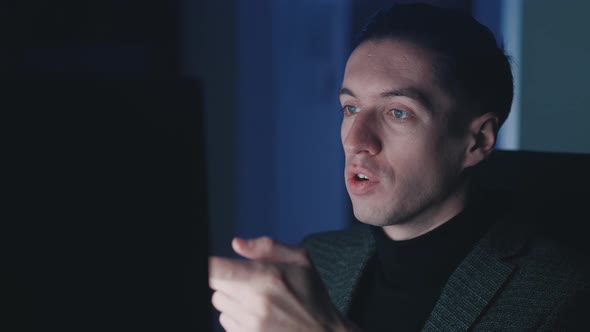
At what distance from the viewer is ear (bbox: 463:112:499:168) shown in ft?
4.30

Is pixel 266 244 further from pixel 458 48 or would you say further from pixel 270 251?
pixel 458 48

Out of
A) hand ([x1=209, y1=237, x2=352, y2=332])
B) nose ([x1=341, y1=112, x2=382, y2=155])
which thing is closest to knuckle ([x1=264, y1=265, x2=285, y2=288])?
hand ([x1=209, y1=237, x2=352, y2=332])

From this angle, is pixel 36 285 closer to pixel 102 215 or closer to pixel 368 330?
pixel 102 215

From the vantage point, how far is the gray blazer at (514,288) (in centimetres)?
109

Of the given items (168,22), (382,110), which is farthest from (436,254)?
(168,22)

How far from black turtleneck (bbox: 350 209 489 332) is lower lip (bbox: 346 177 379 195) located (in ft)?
0.59

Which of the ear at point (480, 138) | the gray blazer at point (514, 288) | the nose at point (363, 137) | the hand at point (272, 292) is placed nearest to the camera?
the hand at point (272, 292)

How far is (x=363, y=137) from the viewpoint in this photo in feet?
3.99

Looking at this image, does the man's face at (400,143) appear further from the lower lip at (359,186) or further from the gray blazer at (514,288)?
the gray blazer at (514,288)

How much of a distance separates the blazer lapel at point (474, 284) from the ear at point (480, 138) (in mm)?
200

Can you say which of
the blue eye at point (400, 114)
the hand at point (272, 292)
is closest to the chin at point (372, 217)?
the blue eye at point (400, 114)

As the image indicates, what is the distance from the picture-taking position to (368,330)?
1.33 meters

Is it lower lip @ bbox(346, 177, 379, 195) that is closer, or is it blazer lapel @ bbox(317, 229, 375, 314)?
lower lip @ bbox(346, 177, 379, 195)

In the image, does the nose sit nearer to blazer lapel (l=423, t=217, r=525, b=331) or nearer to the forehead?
the forehead
